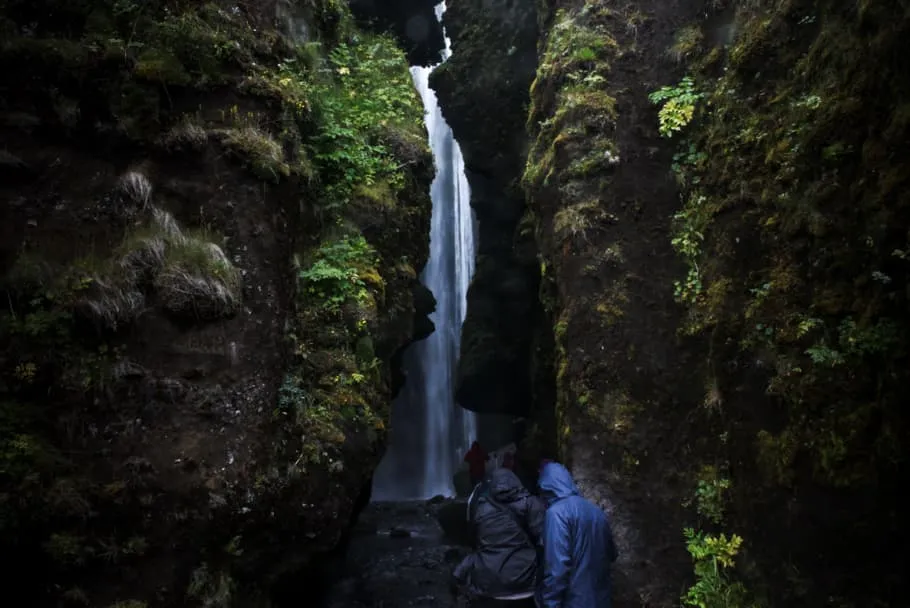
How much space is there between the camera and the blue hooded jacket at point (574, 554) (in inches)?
224

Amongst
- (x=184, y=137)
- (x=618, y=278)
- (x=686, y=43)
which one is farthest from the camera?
(x=686, y=43)

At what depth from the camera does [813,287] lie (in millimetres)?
5941

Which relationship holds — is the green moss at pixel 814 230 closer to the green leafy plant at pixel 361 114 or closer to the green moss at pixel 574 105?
the green moss at pixel 574 105

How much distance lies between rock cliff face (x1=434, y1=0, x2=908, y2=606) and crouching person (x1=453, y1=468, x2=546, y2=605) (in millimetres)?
1379

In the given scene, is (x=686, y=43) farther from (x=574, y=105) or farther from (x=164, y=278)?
(x=164, y=278)

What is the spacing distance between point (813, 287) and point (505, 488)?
12.3 ft

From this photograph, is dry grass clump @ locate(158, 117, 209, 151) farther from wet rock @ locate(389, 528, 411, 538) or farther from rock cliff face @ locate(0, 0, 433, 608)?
wet rock @ locate(389, 528, 411, 538)

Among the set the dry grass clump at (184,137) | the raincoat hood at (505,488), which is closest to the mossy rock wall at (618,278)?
the raincoat hood at (505,488)

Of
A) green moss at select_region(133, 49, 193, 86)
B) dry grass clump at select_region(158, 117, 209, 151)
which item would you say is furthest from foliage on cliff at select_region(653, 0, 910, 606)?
green moss at select_region(133, 49, 193, 86)

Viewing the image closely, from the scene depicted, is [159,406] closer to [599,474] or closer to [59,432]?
[59,432]

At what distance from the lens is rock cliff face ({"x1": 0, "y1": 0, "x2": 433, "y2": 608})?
17.8 ft

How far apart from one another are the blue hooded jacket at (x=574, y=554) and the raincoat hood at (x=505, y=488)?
0.64 m

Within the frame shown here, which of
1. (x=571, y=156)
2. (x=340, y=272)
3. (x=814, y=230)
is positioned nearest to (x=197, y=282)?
(x=340, y=272)

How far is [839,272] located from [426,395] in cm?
2519
